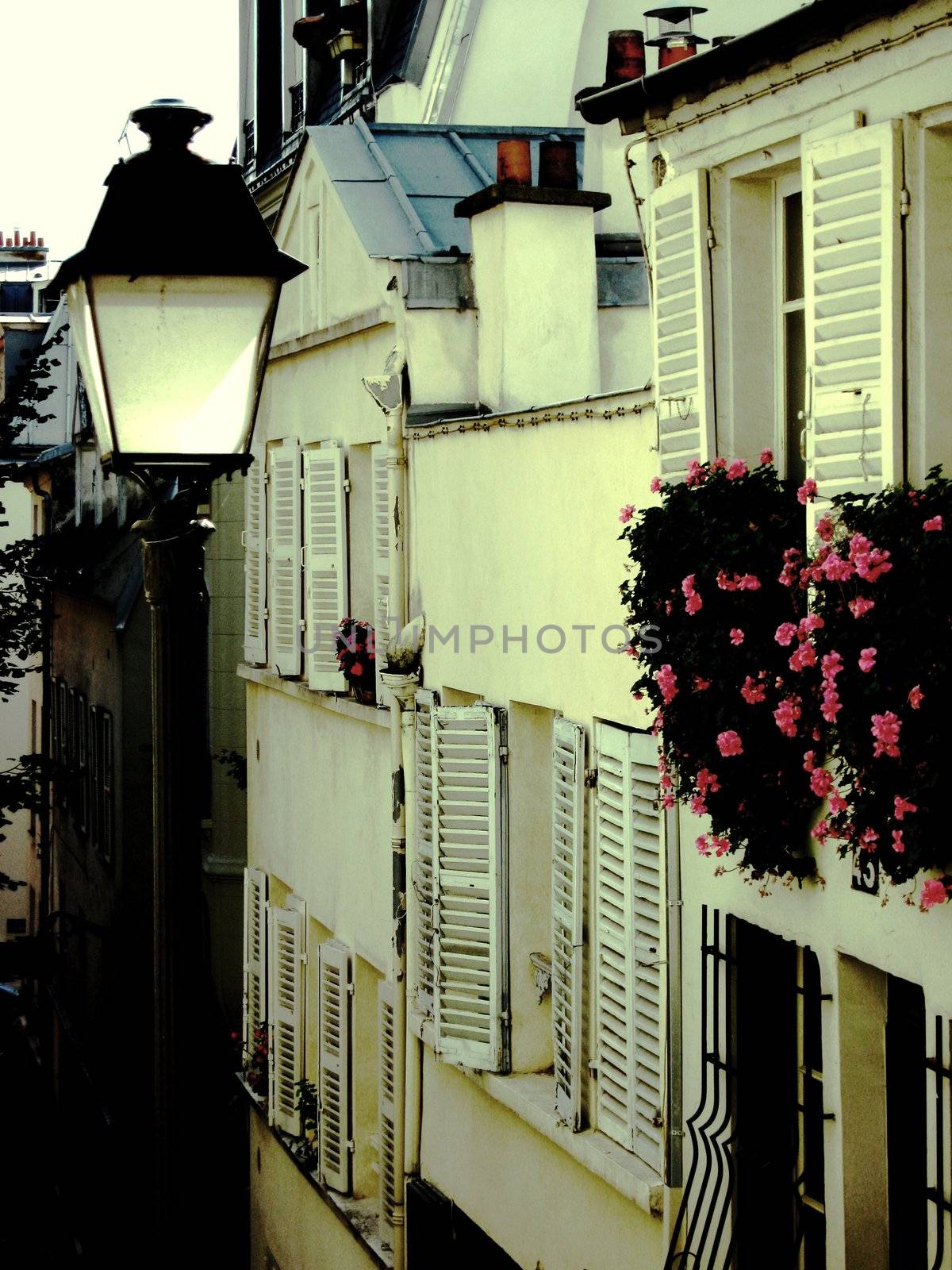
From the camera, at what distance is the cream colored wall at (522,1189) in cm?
920

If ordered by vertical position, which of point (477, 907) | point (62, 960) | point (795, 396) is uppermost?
point (795, 396)

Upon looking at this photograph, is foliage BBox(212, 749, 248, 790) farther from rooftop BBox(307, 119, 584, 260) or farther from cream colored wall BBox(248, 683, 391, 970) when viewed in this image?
rooftop BBox(307, 119, 584, 260)

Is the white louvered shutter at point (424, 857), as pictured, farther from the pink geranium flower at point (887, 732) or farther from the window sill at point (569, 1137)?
the pink geranium flower at point (887, 732)

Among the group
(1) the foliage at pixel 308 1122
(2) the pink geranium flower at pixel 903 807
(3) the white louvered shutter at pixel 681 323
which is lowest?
(1) the foliage at pixel 308 1122

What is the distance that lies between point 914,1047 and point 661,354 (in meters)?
2.74

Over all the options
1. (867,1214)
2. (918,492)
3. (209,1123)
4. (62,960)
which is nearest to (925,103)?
(918,492)

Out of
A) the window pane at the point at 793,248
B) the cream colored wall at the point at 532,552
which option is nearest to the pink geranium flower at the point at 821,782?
the window pane at the point at 793,248

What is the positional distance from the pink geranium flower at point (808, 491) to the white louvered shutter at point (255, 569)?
908 cm

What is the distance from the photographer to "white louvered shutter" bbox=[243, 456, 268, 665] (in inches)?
611

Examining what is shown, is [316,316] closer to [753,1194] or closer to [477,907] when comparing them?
[477,907]

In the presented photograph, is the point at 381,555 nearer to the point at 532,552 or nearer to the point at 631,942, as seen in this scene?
the point at 532,552

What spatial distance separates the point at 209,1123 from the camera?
18.6 m

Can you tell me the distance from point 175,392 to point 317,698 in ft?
29.3

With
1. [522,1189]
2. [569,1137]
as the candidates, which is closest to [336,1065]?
[522,1189]
